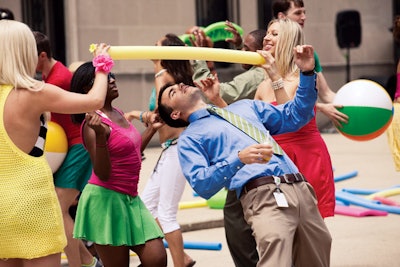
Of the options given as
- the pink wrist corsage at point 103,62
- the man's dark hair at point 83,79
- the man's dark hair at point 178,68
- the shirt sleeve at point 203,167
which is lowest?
the shirt sleeve at point 203,167

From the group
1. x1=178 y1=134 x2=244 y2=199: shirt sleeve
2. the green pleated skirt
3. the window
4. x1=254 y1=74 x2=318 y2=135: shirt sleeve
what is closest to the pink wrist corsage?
x1=178 y1=134 x2=244 y2=199: shirt sleeve

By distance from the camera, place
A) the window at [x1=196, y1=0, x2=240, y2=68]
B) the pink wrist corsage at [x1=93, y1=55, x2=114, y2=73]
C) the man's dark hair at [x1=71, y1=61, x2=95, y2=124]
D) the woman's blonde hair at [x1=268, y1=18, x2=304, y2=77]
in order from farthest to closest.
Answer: the window at [x1=196, y1=0, x2=240, y2=68], the woman's blonde hair at [x1=268, y1=18, x2=304, y2=77], the man's dark hair at [x1=71, y1=61, x2=95, y2=124], the pink wrist corsage at [x1=93, y1=55, x2=114, y2=73]

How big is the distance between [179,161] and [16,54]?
137cm

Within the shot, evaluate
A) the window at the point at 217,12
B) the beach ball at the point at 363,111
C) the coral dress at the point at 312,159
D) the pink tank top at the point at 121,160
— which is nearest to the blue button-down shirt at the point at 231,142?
the pink tank top at the point at 121,160

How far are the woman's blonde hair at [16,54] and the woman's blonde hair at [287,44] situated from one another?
6.54ft

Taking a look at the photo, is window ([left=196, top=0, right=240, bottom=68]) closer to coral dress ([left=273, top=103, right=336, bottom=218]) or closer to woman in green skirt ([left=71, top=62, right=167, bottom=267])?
coral dress ([left=273, top=103, right=336, bottom=218])

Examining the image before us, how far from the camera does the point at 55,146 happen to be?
23.4 feet

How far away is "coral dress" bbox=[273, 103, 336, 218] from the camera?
6.56m

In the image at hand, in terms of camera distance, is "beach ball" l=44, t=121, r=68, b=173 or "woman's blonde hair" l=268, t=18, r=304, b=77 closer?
"woman's blonde hair" l=268, t=18, r=304, b=77

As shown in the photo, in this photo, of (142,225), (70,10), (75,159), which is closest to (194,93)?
(142,225)

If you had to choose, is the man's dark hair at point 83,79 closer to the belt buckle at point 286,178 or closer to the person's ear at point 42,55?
the person's ear at point 42,55

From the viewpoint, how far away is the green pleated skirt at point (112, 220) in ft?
19.6

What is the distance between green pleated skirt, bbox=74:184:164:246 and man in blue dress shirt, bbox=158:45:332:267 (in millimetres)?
726

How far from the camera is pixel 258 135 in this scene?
5.42 m
